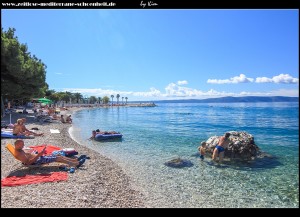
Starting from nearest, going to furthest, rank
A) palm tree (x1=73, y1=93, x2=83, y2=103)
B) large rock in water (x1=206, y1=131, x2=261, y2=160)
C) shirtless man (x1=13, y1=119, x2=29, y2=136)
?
large rock in water (x1=206, y1=131, x2=261, y2=160)
shirtless man (x1=13, y1=119, x2=29, y2=136)
palm tree (x1=73, y1=93, x2=83, y2=103)

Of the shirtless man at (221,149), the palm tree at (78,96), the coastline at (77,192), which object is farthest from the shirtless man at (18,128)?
the palm tree at (78,96)

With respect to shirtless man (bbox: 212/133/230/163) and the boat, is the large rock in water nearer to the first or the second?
shirtless man (bbox: 212/133/230/163)

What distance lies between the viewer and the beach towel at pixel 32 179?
7.58 meters

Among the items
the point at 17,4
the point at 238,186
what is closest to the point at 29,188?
the point at 17,4

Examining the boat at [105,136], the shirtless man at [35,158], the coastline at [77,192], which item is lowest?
the boat at [105,136]

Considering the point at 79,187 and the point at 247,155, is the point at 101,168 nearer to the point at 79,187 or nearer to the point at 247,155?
the point at 79,187

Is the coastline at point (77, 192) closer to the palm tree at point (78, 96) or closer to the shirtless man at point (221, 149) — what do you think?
the shirtless man at point (221, 149)

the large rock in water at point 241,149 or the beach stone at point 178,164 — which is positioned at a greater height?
the large rock in water at point 241,149

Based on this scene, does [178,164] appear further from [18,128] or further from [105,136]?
[18,128]

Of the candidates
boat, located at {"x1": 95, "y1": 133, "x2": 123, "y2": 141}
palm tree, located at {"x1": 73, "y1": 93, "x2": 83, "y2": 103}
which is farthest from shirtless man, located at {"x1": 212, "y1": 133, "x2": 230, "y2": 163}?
palm tree, located at {"x1": 73, "y1": 93, "x2": 83, "y2": 103}

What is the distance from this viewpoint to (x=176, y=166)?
38.3 feet

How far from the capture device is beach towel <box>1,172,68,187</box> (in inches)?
298

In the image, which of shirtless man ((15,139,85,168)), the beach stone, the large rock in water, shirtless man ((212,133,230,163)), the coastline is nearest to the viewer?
the coastline

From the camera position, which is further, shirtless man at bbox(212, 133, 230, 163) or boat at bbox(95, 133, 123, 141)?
boat at bbox(95, 133, 123, 141)
